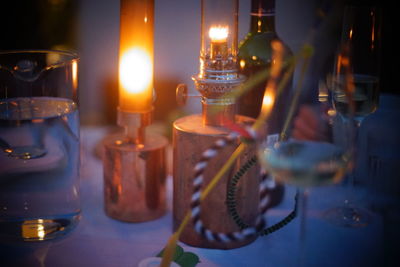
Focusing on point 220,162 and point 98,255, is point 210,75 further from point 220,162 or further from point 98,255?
point 98,255

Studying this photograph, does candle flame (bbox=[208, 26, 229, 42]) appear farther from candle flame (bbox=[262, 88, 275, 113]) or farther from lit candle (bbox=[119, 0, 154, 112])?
candle flame (bbox=[262, 88, 275, 113])

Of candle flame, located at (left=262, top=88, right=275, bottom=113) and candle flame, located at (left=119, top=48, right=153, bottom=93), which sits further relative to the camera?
candle flame, located at (left=119, top=48, right=153, bottom=93)

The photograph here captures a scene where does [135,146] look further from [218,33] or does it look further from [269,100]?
[269,100]

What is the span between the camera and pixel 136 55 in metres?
0.91

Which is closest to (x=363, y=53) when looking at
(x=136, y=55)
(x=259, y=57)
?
(x=259, y=57)

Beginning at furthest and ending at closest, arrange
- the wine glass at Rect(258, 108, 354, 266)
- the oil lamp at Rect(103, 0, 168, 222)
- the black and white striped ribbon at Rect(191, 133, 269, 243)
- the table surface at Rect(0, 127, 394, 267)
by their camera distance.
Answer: the oil lamp at Rect(103, 0, 168, 222), the table surface at Rect(0, 127, 394, 267), the black and white striped ribbon at Rect(191, 133, 269, 243), the wine glass at Rect(258, 108, 354, 266)

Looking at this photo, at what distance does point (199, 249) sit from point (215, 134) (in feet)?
0.65

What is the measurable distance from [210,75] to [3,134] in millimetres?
351

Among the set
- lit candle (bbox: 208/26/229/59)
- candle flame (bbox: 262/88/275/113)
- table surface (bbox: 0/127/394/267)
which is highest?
lit candle (bbox: 208/26/229/59)

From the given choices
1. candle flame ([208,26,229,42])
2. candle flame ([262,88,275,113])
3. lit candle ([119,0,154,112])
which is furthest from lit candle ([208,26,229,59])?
candle flame ([262,88,275,113])

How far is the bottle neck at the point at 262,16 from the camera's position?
0.91m

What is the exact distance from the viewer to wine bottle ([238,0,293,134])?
35.9 inches

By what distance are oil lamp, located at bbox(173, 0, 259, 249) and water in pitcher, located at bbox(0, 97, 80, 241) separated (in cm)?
19

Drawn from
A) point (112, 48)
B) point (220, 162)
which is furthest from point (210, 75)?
point (112, 48)
